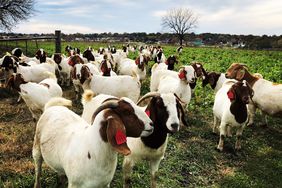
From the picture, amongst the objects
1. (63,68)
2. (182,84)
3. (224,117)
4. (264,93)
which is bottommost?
(224,117)

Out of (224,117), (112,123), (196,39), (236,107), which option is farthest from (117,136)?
(196,39)

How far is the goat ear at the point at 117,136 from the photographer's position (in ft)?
11.6

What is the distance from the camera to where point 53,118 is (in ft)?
16.5

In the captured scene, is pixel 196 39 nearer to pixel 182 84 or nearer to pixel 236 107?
pixel 182 84

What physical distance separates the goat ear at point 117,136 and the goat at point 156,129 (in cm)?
152

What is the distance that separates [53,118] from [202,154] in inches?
163

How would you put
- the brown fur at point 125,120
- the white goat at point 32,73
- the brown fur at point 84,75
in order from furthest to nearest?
the white goat at point 32,73
the brown fur at point 84,75
the brown fur at point 125,120

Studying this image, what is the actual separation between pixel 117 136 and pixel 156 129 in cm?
184

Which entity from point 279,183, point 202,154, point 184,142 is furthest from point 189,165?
point 279,183

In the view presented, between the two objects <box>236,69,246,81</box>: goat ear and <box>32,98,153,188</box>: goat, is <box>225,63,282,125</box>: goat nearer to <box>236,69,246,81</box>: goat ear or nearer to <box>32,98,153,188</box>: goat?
<box>236,69,246,81</box>: goat ear

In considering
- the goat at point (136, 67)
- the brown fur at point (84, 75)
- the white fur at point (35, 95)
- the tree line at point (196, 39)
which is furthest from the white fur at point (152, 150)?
the tree line at point (196, 39)

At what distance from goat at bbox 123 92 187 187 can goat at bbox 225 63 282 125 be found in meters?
4.68

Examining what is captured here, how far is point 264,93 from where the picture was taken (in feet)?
31.2

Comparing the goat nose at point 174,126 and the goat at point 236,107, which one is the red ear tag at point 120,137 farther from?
the goat at point 236,107
